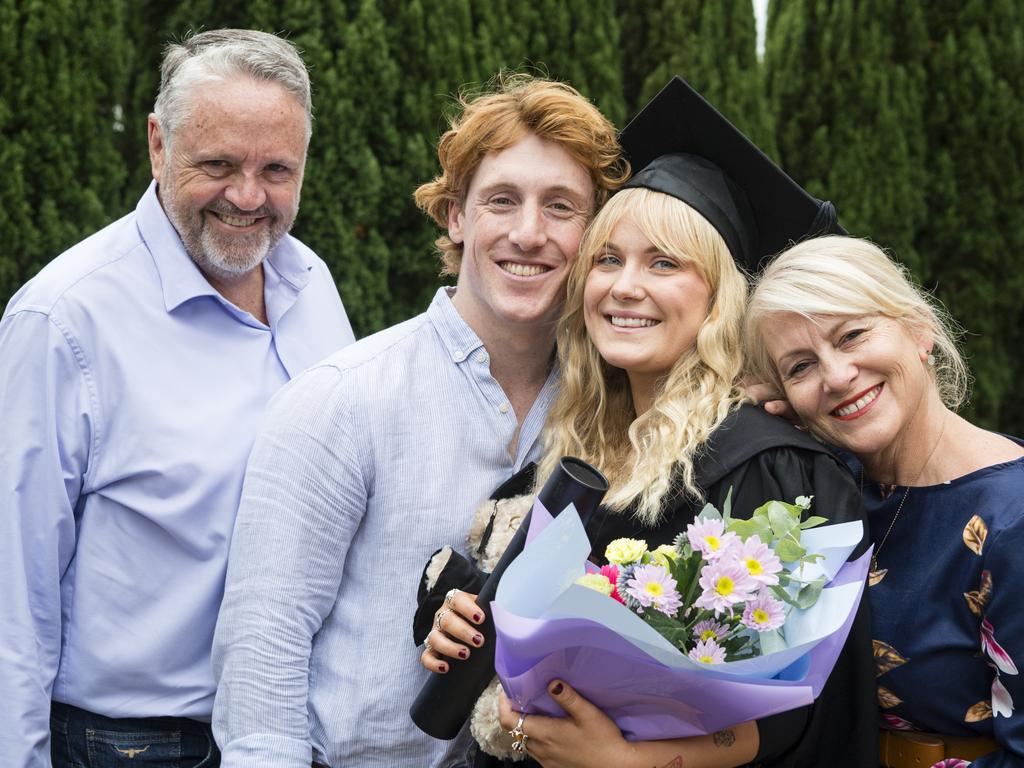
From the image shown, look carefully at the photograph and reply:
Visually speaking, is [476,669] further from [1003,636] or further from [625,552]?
[1003,636]

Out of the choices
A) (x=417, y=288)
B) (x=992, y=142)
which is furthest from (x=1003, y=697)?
(x=992, y=142)

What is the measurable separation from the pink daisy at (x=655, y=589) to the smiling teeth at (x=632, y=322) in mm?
939

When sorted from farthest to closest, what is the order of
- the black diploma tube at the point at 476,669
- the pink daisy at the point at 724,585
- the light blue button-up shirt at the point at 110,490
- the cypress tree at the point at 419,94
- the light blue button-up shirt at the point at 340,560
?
1. the cypress tree at the point at 419,94
2. the light blue button-up shirt at the point at 110,490
3. the light blue button-up shirt at the point at 340,560
4. the black diploma tube at the point at 476,669
5. the pink daisy at the point at 724,585

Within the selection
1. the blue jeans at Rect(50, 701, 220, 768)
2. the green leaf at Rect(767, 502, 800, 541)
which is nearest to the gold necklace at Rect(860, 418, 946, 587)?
the green leaf at Rect(767, 502, 800, 541)

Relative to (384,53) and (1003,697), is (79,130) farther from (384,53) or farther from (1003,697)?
(1003,697)

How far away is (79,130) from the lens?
5098mm

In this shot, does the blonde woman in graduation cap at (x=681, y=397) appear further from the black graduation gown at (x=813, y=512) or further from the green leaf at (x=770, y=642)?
the green leaf at (x=770, y=642)

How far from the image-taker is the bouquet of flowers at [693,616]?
6.81 ft

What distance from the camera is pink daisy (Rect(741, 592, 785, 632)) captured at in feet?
6.91

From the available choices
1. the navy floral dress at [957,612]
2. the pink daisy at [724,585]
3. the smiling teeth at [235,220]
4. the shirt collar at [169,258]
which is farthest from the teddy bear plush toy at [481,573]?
the smiling teeth at [235,220]

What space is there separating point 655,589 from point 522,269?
118cm

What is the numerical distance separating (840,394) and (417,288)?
11.7 ft

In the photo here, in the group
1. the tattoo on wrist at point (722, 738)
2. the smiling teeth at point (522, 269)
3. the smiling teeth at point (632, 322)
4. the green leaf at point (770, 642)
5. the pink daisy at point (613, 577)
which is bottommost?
the tattoo on wrist at point (722, 738)

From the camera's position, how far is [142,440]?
2.90 metres
